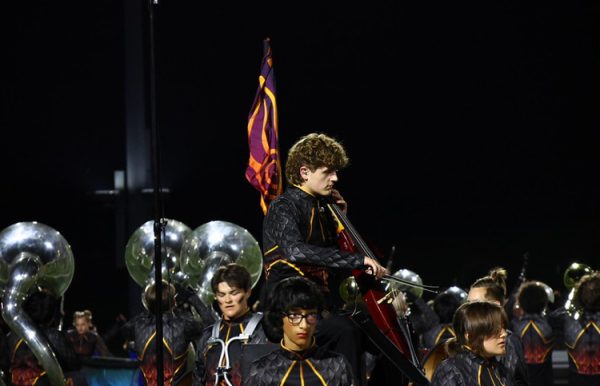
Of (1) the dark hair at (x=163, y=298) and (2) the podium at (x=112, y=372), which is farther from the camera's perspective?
(2) the podium at (x=112, y=372)

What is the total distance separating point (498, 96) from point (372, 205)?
251cm

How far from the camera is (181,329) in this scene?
24.0 feet

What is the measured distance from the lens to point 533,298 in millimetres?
9383

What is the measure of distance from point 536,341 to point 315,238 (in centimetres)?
525

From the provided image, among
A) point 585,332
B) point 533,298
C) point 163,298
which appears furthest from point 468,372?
point 533,298

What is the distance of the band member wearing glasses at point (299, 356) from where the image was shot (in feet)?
13.7

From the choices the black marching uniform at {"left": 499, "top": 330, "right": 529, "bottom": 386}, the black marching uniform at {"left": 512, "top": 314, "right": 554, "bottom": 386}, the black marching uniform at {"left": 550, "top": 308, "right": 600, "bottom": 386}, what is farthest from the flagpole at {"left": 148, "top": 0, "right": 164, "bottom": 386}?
the black marching uniform at {"left": 512, "top": 314, "right": 554, "bottom": 386}

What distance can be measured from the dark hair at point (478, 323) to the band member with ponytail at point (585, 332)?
4.00 m

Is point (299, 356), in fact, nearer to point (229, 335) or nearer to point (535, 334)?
point (229, 335)

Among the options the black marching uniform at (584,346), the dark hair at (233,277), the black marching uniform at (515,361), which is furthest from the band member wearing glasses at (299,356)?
the black marching uniform at (584,346)

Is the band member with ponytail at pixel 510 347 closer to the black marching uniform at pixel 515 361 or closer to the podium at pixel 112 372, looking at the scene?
the black marching uniform at pixel 515 361

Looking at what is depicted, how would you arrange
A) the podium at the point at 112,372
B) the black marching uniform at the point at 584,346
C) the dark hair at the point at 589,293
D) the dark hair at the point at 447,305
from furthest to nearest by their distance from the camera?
the dark hair at the point at 447,305, the podium at the point at 112,372, the black marching uniform at the point at 584,346, the dark hair at the point at 589,293

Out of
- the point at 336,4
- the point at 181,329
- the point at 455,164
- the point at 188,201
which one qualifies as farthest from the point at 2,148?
the point at 181,329

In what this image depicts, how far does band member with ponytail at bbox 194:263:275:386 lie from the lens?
5.28 meters
